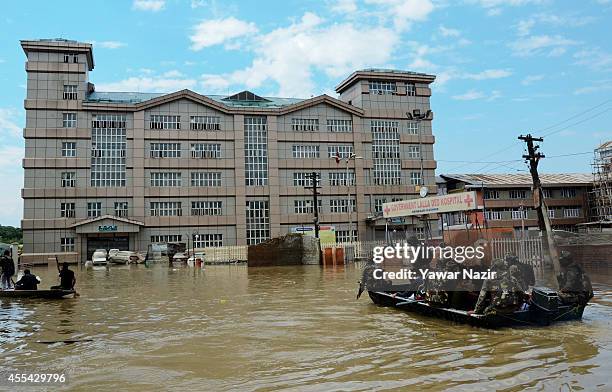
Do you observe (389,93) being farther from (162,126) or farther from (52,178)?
(52,178)

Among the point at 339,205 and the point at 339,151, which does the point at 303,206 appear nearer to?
the point at 339,205

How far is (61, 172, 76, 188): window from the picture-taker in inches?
2149

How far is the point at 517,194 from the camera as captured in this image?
63281mm

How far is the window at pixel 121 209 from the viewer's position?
5541 cm

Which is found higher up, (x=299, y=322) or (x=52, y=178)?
(x=52, y=178)

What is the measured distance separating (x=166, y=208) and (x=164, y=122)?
9.73 m

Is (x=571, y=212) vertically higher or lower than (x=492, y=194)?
lower

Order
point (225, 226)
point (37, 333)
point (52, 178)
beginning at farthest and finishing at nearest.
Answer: point (225, 226)
point (52, 178)
point (37, 333)

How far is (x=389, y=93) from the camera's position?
2478 inches

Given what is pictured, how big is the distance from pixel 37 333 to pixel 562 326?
11.7m

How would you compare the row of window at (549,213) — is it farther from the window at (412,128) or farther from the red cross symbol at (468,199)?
the red cross symbol at (468,199)

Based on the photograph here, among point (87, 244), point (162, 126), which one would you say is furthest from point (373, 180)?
point (87, 244)

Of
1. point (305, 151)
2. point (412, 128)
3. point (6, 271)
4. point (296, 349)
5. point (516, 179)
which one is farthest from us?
point (516, 179)

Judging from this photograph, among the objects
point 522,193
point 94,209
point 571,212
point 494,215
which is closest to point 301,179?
point 94,209
